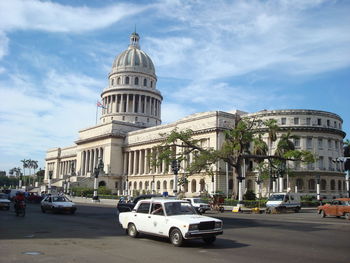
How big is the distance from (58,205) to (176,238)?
62.4 ft

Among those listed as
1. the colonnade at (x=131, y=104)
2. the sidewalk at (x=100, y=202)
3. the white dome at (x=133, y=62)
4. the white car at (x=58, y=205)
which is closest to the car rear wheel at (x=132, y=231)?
the white car at (x=58, y=205)

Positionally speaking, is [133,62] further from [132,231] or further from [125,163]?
[132,231]

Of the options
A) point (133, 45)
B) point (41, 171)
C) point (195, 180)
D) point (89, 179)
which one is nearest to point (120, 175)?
point (89, 179)

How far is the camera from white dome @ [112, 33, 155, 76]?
112 metres

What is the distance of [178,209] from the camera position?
558 inches

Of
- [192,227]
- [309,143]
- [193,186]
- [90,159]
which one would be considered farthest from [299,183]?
[192,227]

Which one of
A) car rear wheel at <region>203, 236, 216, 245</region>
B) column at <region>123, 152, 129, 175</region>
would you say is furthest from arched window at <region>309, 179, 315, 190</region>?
car rear wheel at <region>203, 236, 216, 245</region>

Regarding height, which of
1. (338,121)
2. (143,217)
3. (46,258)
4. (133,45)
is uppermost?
(133,45)

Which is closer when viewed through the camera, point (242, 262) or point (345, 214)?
point (242, 262)

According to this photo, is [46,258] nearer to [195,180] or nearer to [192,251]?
[192,251]

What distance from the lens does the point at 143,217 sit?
48.5ft

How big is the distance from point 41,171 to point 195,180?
124 metres

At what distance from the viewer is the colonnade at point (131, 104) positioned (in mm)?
108875

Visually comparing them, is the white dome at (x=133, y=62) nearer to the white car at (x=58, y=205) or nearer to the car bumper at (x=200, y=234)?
the white car at (x=58, y=205)
